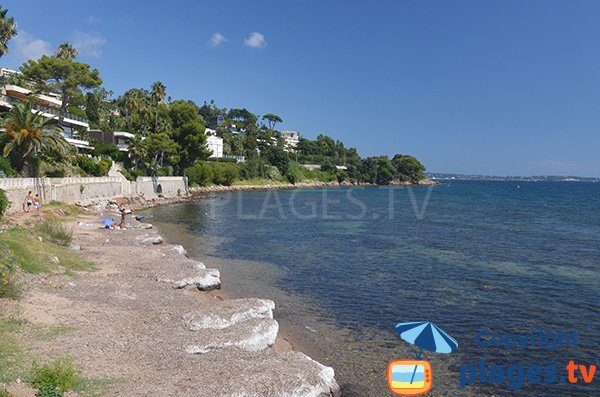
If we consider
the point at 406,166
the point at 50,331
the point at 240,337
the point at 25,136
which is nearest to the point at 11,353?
the point at 50,331

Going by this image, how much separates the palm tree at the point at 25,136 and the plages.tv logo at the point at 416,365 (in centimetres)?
3772

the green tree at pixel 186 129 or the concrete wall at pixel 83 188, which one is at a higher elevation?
the green tree at pixel 186 129

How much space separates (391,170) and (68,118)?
470 ft

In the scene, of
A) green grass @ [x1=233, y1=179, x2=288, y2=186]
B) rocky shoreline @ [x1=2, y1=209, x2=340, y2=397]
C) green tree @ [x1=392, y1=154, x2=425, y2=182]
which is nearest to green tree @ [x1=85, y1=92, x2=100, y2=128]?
green grass @ [x1=233, y1=179, x2=288, y2=186]

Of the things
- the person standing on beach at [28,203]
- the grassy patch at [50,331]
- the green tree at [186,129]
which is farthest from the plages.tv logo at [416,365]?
the green tree at [186,129]

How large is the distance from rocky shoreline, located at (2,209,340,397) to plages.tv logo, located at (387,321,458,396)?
4.93ft

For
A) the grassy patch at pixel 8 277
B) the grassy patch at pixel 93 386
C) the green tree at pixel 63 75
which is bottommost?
the grassy patch at pixel 93 386

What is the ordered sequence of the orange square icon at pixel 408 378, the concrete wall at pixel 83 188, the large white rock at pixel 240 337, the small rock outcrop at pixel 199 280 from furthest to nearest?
the concrete wall at pixel 83 188, the small rock outcrop at pixel 199 280, the large white rock at pixel 240 337, the orange square icon at pixel 408 378

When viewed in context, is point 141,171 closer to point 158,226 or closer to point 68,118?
point 68,118

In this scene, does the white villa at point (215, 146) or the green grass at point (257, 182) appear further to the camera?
the white villa at point (215, 146)

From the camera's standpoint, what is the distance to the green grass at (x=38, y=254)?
16.4 meters

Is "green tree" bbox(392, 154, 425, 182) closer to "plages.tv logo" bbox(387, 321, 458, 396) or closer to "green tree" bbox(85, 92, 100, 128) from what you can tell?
"green tree" bbox(85, 92, 100, 128)

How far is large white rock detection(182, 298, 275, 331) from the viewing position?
13359 mm

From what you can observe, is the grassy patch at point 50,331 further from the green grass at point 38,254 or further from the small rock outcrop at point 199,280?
the small rock outcrop at point 199,280
